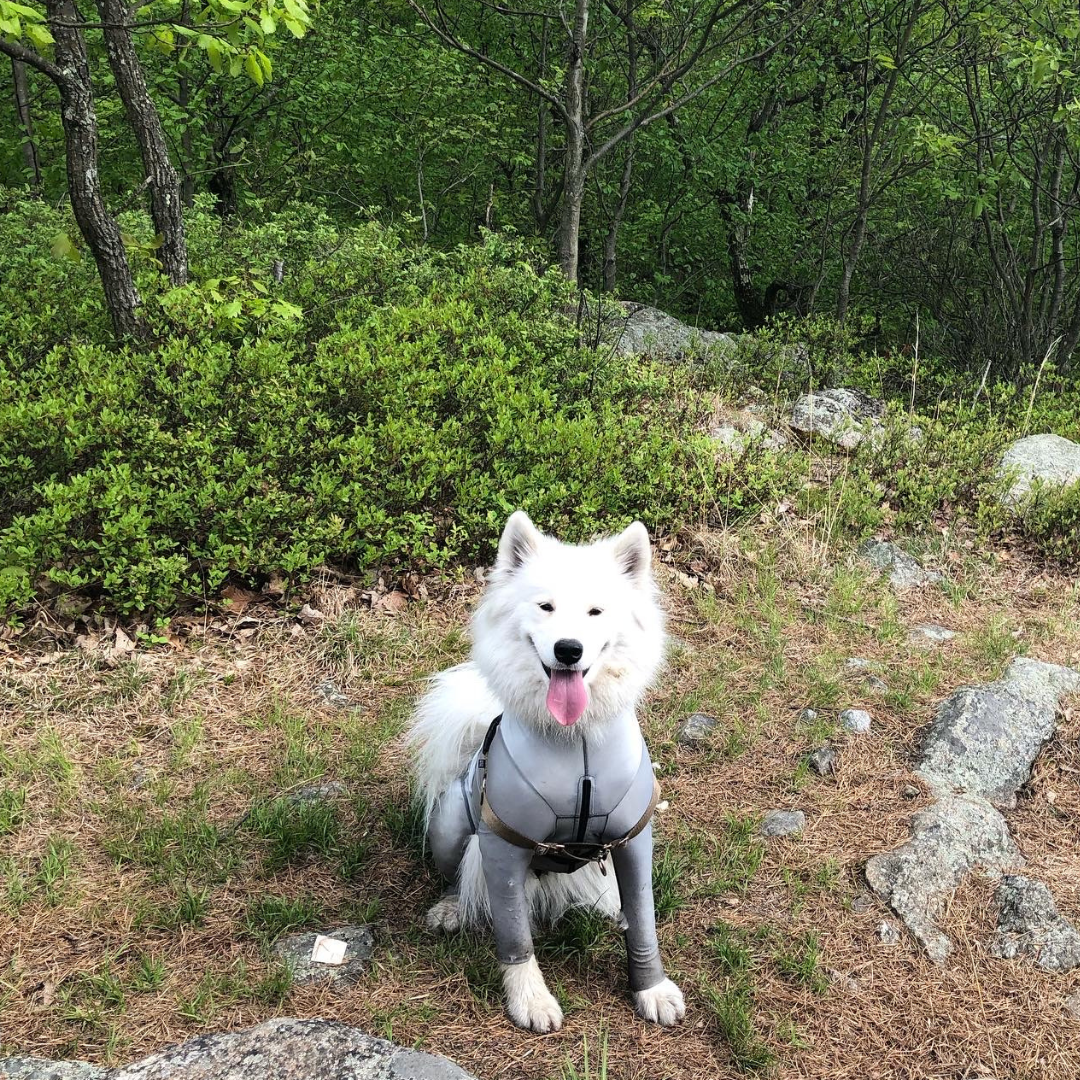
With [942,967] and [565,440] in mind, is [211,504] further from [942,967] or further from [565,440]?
[942,967]

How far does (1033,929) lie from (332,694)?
114 inches

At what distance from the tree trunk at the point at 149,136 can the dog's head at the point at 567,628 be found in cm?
424

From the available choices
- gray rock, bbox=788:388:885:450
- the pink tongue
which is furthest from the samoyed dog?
gray rock, bbox=788:388:885:450

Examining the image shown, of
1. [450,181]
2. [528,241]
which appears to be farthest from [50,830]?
[450,181]

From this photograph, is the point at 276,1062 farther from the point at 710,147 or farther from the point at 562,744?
the point at 710,147

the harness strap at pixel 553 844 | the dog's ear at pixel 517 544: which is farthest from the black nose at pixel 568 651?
the harness strap at pixel 553 844

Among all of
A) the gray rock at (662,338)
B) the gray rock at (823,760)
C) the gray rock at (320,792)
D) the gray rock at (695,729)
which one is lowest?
the gray rock at (823,760)

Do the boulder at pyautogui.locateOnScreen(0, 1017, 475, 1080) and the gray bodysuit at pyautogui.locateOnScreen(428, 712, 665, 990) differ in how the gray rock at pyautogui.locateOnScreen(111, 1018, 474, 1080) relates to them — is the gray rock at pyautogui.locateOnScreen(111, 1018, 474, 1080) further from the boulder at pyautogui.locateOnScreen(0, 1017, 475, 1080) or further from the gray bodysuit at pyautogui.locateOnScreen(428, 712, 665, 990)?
the gray bodysuit at pyautogui.locateOnScreen(428, 712, 665, 990)

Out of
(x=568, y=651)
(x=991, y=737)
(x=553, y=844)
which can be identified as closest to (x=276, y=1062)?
(x=553, y=844)

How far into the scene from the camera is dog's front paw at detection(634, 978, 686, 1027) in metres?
2.39

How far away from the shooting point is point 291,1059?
204 cm

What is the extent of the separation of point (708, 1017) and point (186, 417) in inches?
159

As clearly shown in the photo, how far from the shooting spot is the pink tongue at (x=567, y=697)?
2.18m

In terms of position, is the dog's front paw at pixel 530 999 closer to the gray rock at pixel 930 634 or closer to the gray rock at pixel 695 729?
the gray rock at pixel 695 729
